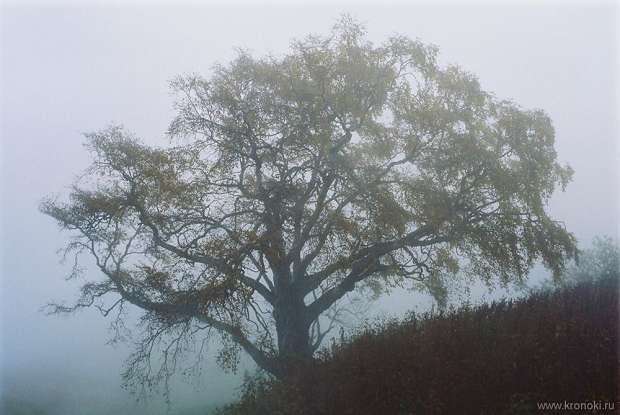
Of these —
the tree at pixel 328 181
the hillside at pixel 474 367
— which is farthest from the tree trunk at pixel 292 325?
the hillside at pixel 474 367

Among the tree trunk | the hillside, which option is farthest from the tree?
the hillside

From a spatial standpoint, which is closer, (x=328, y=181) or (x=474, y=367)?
(x=474, y=367)

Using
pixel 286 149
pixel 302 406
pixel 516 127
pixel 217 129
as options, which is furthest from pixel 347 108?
pixel 302 406

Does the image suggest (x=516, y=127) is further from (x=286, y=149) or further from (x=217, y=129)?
(x=217, y=129)

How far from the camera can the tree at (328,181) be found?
1385 cm

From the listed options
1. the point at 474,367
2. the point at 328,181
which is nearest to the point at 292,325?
the point at 328,181

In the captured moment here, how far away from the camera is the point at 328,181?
1433 cm

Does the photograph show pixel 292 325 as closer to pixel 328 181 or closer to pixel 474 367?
pixel 328 181

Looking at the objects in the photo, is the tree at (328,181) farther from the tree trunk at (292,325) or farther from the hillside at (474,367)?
the hillside at (474,367)

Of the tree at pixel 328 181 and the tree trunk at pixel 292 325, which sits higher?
the tree at pixel 328 181

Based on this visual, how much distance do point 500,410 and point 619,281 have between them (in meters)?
8.49

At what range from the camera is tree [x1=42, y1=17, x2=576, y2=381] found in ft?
45.4

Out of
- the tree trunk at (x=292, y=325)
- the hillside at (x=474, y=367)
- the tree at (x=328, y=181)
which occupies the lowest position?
the hillside at (x=474, y=367)

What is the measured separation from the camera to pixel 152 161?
563 inches
